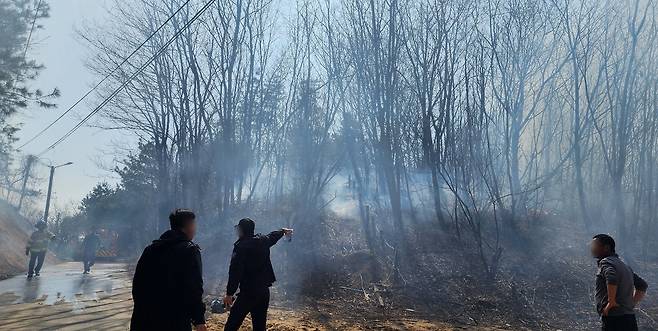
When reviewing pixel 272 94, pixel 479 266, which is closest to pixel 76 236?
pixel 272 94

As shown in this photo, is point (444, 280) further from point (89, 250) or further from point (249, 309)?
point (89, 250)

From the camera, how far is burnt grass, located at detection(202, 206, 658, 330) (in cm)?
921

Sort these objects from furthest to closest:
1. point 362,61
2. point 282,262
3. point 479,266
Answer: point 362,61 < point 282,262 < point 479,266

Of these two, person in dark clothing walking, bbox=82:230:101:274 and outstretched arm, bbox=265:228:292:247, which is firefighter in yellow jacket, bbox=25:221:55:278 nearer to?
person in dark clothing walking, bbox=82:230:101:274

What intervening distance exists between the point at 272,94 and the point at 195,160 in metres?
4.07

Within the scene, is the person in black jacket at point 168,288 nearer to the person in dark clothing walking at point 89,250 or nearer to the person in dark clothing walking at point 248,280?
the person in dark clothing walking at point 248,280

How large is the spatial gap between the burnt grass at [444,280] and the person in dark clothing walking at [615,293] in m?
4.00

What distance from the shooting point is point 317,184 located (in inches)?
653

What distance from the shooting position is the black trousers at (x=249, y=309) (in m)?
5.12

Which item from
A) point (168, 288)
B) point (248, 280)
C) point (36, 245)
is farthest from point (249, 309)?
point (36, 245)

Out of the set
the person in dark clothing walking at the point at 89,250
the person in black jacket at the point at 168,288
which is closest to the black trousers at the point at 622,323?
the person in black jacket at the point at 168,288

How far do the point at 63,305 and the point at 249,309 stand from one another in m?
5.65

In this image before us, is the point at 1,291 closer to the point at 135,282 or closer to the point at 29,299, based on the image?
the point at 29,299

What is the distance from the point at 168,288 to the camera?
11.6 ft
